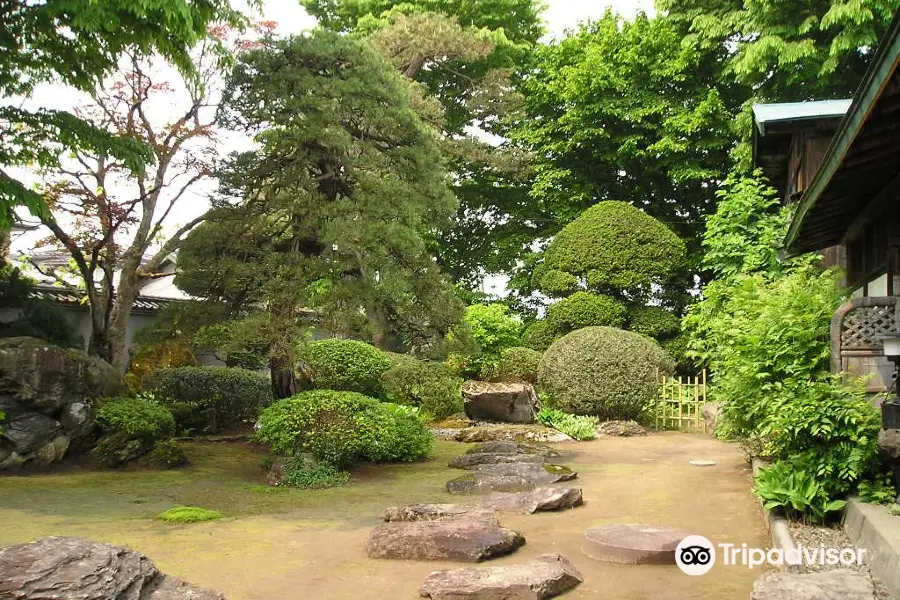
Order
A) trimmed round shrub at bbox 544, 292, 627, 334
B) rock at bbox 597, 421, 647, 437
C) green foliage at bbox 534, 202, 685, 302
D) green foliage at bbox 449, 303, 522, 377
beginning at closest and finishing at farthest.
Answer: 1. rock at bbox 597, 421, 647, 437
2. green foliage at bbox 449, 303, 522, 377
3. trimmed round shrub at bbox 544, 292, 627, 334
4. green foliage at bbox 534, 202, 685, 302

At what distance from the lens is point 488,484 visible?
937 cm

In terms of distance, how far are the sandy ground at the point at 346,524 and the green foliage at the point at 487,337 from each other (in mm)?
6988

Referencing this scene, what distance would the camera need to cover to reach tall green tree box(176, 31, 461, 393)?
1023 centimetres

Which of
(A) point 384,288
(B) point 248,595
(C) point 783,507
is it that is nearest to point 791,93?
(A) point 384,288

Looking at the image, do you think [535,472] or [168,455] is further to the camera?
[168,455]

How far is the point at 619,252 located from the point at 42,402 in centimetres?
1451

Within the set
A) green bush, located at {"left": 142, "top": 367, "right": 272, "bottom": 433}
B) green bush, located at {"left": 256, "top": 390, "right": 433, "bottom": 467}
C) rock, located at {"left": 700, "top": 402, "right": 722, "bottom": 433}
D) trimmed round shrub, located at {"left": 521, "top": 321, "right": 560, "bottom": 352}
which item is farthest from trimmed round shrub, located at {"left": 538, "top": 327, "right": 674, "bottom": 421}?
green bush, located at {"left": 256, "top": 390, "right": 433, "bottom": 467}

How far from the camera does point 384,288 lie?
34.0 ft

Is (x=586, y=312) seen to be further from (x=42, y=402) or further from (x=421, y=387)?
(x=42, y=402)

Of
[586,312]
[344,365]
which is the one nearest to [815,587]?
[344,365]

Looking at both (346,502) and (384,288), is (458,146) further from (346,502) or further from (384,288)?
(346,502)

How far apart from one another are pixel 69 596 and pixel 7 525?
4.36m

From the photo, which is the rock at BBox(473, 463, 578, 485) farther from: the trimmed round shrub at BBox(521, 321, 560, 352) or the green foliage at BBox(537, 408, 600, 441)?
the trimmed round shrub at BBox(521, 321, 560, 352)

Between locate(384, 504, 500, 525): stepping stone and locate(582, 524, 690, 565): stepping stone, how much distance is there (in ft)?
3.46
